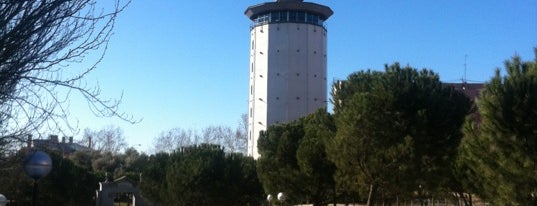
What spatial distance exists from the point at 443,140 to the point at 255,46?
45578 millimetres

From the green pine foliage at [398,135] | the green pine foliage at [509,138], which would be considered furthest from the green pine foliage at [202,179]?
the green pine foliage at [509,138]

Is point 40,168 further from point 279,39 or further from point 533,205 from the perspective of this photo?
point 279,39

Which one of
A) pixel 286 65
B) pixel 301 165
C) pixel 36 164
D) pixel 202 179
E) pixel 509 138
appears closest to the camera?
pixel 36 164

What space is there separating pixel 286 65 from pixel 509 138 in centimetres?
4796

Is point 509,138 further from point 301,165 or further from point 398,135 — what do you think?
point 301,165

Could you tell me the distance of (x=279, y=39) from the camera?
64750mm

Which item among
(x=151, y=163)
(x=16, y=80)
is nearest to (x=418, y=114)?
(x=16, y=80)

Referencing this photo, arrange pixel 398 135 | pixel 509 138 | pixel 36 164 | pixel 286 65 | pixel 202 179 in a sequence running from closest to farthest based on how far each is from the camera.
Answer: pixel 36 164, pixel 509 138, pixel 398 135, pixel 202 179, pixel 286 65

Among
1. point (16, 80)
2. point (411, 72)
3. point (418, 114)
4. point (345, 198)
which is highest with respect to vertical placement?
point (411, 72)

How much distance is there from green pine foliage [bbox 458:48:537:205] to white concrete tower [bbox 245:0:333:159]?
150 ft

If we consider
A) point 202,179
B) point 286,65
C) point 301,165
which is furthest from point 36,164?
point 286,65

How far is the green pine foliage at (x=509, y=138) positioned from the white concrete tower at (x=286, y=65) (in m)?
45.7

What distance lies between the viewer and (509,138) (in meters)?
16.4

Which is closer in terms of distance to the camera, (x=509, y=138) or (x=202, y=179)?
(x=509, y=138)
